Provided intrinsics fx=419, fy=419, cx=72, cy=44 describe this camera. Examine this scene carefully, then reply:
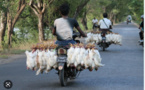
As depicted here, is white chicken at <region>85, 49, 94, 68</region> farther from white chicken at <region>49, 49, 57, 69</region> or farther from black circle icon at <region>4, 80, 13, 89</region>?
black circle icon at <region>4, 80, 13, 89</region>

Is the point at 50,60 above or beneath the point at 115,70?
above

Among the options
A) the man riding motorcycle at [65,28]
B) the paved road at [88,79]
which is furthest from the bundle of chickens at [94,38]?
the man riding motorcycle at [65,28]

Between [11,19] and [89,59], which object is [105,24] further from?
[89,59]

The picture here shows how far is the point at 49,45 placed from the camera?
30.5 feet

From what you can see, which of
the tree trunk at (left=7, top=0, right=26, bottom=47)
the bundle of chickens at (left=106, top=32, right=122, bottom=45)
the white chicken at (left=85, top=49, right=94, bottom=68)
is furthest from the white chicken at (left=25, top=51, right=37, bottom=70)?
the tree trunk at (left=7, top=0, right=26, bottom=47)

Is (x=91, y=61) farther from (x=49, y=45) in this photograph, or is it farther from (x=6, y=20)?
(x=6, y=20)

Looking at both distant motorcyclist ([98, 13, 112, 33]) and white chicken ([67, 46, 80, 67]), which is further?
distant motorcyclist ([98, 13, 112, 33])

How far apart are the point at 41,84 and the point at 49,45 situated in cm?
104

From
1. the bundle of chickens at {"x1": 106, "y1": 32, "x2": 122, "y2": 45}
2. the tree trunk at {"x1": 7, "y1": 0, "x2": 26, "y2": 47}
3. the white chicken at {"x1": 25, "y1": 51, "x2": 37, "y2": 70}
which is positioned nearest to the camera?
the white chicken at {"x1": 25, "y1": 51, "x2": 37, "y2": 70}

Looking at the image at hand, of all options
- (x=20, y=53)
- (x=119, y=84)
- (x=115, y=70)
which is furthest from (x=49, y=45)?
A: (x=20, y=53)

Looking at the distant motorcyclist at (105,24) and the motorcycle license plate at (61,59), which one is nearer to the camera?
the motorcycle license plate at (61,59)

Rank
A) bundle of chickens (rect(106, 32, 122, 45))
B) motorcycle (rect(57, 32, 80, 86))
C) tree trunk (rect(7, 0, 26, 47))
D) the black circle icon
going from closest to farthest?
1. motorcycle (rect(57, 32, 80, 86))
2. the black circle icon
3. bundle of chickens (rect(106, 32, 122, 45))
4. tree trunk (rect(7, 0, 26, 47))

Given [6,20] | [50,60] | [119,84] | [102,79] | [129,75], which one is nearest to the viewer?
[50,60]

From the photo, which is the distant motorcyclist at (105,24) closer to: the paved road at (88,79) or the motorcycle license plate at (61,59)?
the paved road at (88,79)
